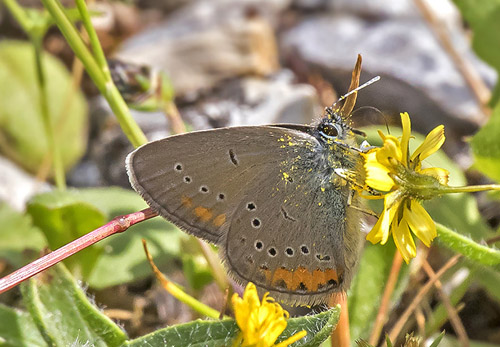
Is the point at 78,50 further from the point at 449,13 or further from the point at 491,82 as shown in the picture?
the point at 449,13

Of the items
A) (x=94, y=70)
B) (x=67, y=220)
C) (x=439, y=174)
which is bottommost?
(x=67, y=220)

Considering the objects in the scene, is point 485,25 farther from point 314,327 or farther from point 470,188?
point 314,327

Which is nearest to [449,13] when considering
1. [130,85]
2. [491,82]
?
[491,82]

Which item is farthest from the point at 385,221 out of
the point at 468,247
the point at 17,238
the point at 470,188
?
the point at 17,238

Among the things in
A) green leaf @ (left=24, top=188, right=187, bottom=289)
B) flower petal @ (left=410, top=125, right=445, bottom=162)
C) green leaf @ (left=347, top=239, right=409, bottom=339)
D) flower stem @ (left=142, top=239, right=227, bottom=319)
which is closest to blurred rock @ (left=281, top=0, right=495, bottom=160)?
green leaf @ (left=347, top=239, right=409, bottom=339)

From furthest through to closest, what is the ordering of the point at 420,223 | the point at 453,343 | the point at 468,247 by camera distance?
the point at 453,343 < the point at 468,247 < the point at 420,223

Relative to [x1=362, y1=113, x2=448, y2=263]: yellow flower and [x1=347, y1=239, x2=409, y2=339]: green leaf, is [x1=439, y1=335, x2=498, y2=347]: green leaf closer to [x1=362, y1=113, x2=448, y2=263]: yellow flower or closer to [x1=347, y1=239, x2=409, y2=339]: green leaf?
[x1=347, y1=239, x2=409, y2=339]: green leaf
